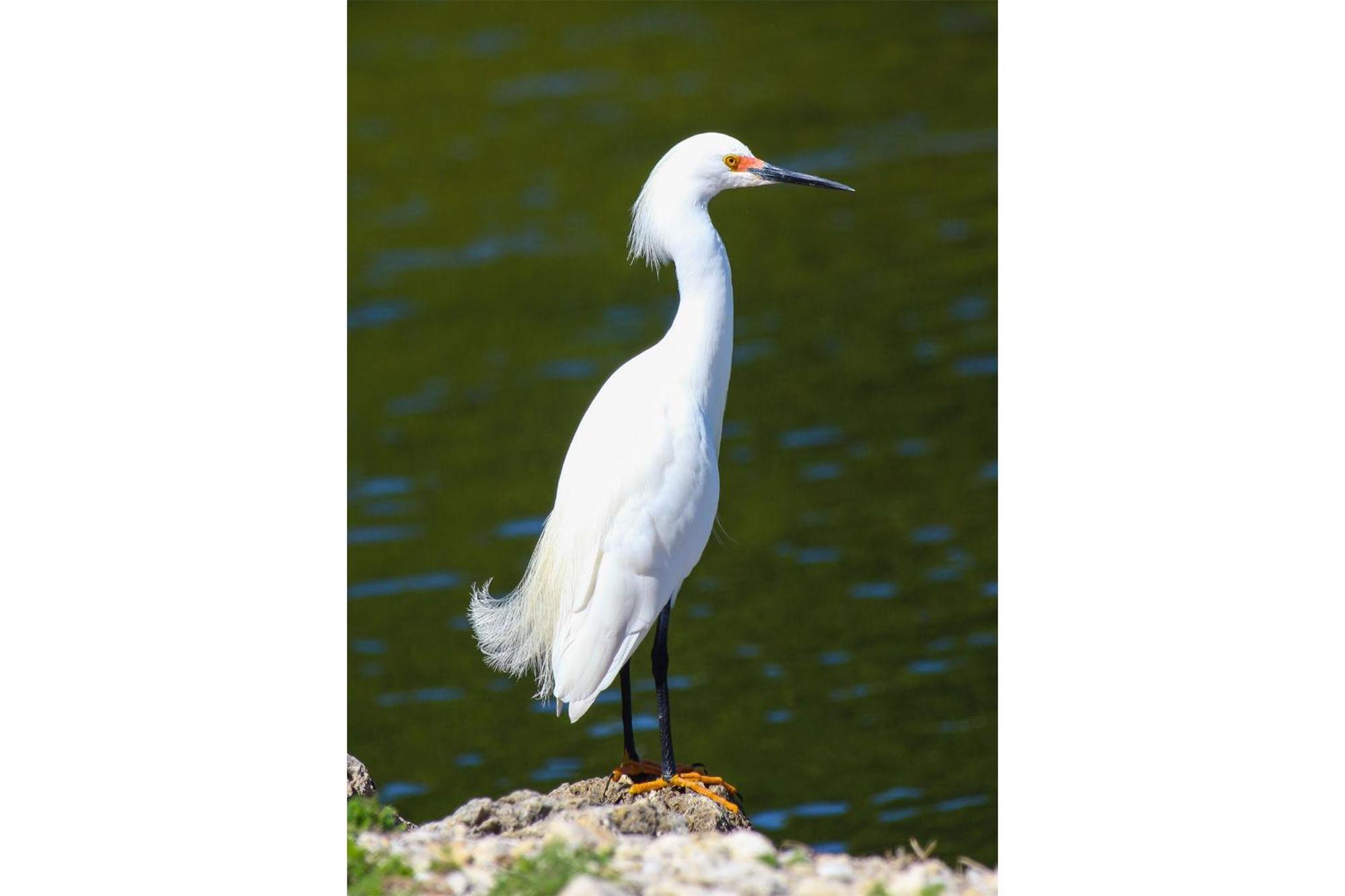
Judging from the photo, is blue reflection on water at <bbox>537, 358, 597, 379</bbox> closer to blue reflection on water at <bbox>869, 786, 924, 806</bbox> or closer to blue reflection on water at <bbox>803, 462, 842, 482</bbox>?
blue reflection on water at <bbox>803, 462, 842, 482</bbox>

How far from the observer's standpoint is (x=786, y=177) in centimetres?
524

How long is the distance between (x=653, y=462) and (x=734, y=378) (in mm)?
5730

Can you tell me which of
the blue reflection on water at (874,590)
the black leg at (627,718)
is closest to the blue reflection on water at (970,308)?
the blue reflection on water at (874,590)

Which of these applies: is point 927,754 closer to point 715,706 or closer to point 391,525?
point 715,706

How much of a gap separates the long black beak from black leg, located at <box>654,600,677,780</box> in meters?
1.43

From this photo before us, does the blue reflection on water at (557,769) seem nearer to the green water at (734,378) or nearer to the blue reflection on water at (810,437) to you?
the green water at (734,378)

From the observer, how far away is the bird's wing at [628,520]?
16.7ft

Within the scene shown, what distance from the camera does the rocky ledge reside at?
3811 mm

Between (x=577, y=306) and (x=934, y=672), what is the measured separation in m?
5.14

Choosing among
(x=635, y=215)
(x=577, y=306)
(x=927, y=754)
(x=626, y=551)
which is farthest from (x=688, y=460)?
(x=577, y=306)

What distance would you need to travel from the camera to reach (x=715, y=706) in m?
7.67

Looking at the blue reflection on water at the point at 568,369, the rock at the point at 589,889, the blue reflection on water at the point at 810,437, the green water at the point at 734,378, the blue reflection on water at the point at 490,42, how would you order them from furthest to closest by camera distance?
the blue reflection on water at the point at 490,42 < the blue reflection on water at the point at 568,369 < the blue reflection on water at the point at 810,437 < the green water at the point at 734,378 < the rock at the point at 589,889

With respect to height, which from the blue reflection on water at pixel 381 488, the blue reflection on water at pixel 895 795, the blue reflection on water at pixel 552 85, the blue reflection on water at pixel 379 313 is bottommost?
the blue reflection on water at pixel 895 795

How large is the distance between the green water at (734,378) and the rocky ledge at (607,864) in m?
2.28
